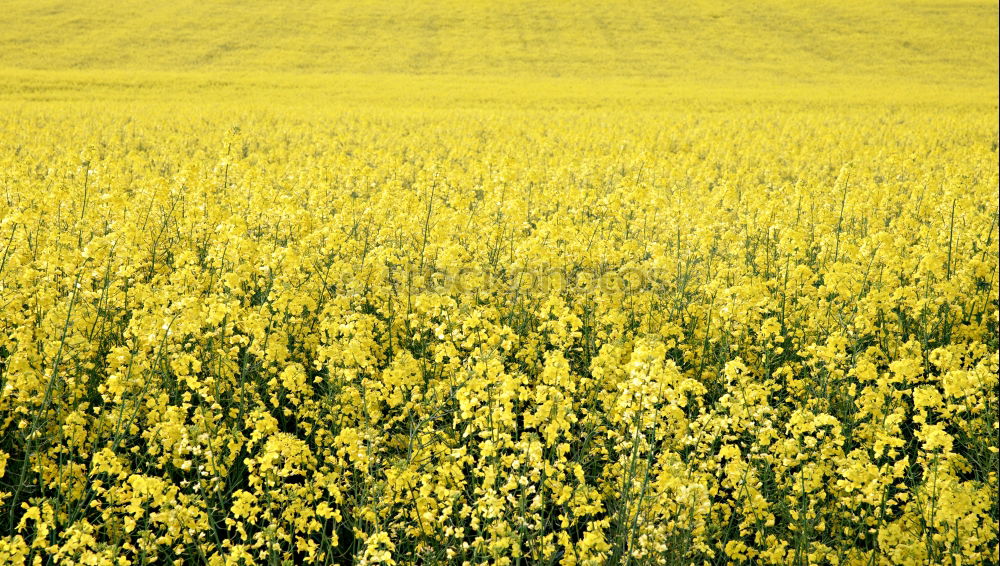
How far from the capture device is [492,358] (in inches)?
135

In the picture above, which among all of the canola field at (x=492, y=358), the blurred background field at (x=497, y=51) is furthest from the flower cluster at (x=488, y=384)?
the blurred background field at (x=497, y=51)

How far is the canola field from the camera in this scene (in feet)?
9.46

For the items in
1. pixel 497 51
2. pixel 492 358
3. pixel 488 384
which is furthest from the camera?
pixel 497 51

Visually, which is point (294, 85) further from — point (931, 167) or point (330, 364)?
point (330, 364)

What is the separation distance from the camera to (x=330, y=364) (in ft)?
11.5

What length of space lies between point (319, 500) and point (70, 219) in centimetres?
454
